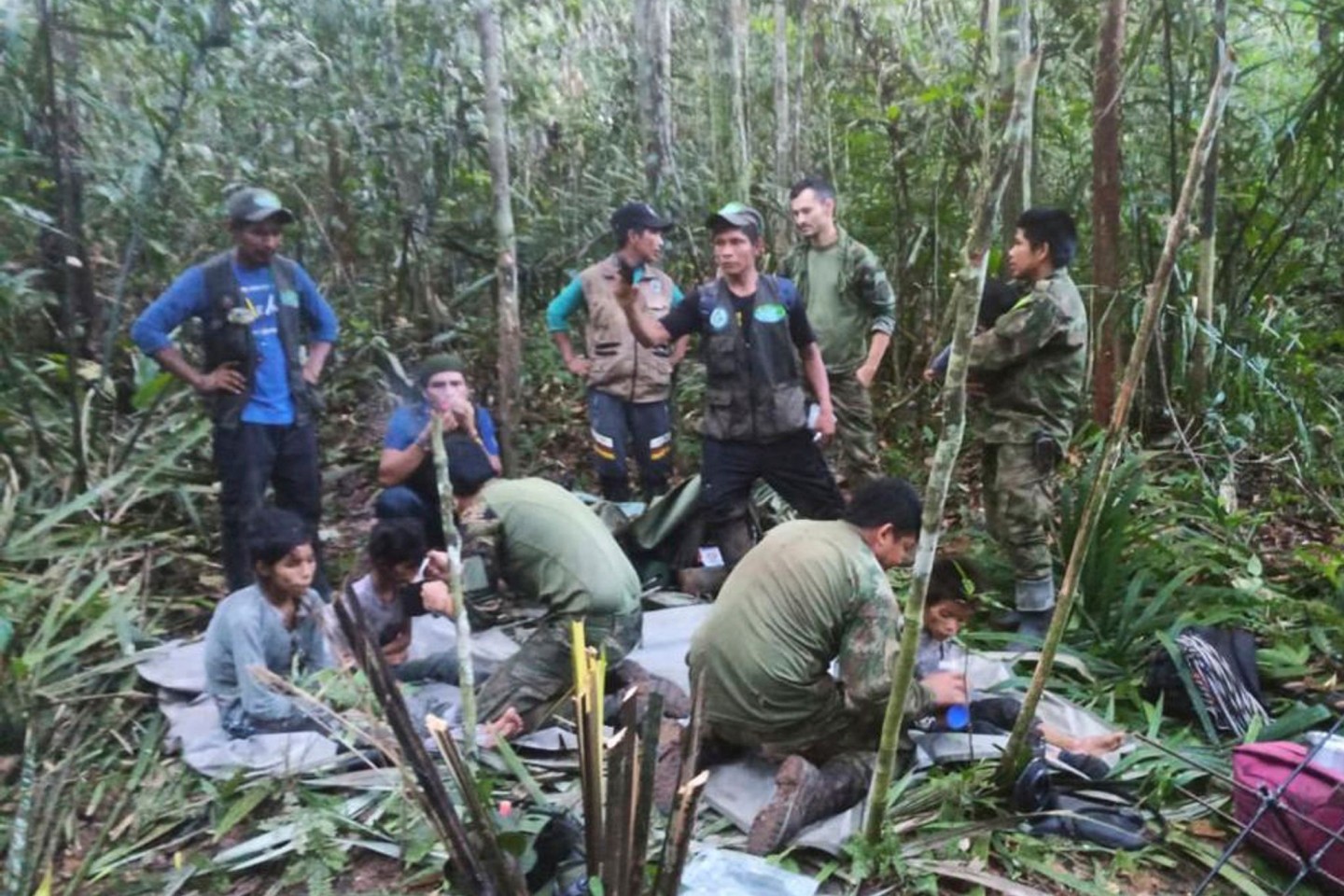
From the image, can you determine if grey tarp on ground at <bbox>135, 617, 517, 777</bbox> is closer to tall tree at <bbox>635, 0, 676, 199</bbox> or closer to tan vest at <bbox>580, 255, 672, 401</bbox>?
tan vest at <bbox>580, 255, 672, 401</bbox>

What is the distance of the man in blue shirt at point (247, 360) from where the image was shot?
4633 mm

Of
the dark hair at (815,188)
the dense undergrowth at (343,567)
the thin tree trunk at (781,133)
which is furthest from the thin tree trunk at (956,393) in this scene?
the thin tree trunk at (781,133)

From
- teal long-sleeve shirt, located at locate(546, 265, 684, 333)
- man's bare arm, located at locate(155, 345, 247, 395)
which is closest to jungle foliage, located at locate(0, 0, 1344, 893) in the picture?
man's bare arm, located at locate(155, 345, 247, 395)

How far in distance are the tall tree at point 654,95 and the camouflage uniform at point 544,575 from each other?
418 centimetres

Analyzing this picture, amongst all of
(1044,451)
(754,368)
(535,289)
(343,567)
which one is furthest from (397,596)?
(535,289)

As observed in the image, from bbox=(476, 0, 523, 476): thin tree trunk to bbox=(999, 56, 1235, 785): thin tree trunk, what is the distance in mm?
3326

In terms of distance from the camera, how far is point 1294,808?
3.05 meters

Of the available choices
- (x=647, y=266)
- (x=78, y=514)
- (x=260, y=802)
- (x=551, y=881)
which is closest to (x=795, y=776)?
(x=551, y=881)

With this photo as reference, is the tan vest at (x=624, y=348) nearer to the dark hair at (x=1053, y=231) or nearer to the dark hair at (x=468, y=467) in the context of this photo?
the dark hair at (x=468, y=467)

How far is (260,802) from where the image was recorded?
3.50 meters

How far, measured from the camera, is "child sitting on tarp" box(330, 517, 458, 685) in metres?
4.20

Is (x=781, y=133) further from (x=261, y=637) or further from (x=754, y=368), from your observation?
(x=261, y=637)

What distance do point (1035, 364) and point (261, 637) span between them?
320cm

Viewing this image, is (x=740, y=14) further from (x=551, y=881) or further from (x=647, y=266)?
(x=551, y=881)
